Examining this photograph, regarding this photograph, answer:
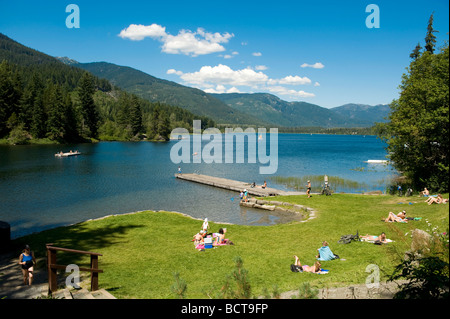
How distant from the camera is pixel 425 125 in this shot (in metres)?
29.0

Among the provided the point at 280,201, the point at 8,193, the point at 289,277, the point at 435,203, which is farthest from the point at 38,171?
the point at 435,203

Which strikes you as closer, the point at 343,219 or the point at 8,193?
the point at 343,219

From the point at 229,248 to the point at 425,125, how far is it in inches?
960

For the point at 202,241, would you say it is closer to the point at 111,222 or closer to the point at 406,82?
the point at 111,222

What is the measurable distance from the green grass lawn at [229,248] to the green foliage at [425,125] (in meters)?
7.73

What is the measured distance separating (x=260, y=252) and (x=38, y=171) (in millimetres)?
53036

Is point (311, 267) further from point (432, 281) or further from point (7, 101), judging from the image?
point (7, 101)

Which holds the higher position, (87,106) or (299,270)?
(87,106)

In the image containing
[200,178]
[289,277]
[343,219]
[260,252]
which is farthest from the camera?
[200,178]

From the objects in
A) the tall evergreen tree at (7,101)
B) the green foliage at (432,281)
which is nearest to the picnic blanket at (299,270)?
the green foliage at (432,281)

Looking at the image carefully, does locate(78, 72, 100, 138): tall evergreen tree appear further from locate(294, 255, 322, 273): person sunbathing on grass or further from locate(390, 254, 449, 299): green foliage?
locate(390, 254, 449, 299): green foliage

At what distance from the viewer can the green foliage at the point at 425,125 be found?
2845 centimetres

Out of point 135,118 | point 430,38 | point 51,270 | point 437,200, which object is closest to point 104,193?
point 51,270
